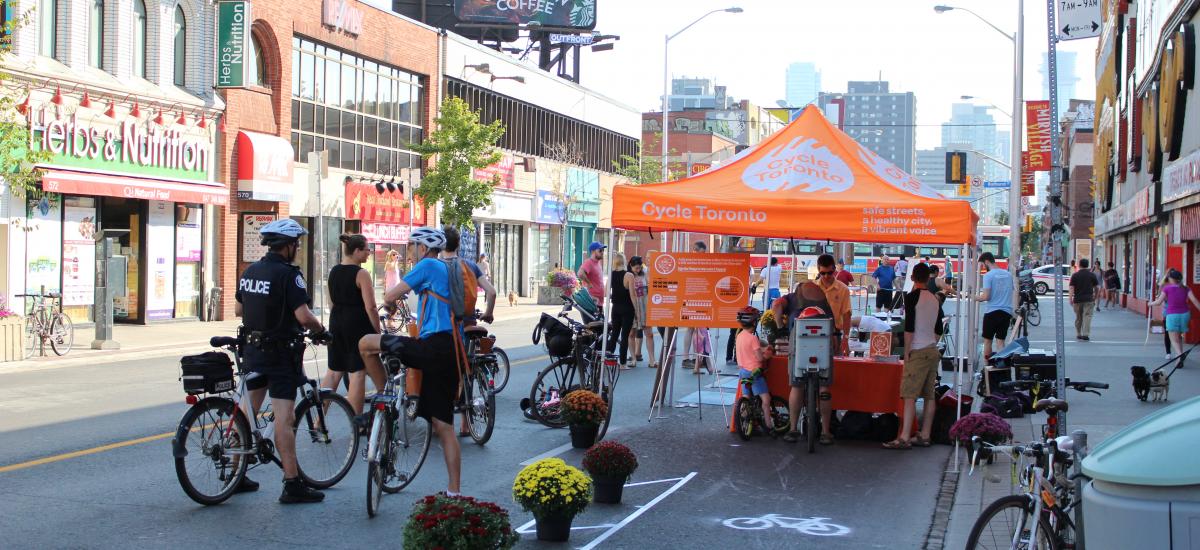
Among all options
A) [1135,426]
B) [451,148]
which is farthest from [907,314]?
[451,148]

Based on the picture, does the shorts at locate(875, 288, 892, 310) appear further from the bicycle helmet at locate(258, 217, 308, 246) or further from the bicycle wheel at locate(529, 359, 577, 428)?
the bicycle helmet at locate(258, 217, 308, 246)

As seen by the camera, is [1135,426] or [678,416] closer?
[1135,426]

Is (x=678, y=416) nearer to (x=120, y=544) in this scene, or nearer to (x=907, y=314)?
(x=907, y=314)

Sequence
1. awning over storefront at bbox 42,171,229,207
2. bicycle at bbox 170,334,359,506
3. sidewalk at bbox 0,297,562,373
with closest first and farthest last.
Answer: bicycle at bbox 170,334,359,506
sidewalk at bbox 0,297,562,373
awning over storefront at bbox 42,171,229,207

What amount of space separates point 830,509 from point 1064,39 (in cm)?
835

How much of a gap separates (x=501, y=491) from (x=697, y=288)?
497 centimetres

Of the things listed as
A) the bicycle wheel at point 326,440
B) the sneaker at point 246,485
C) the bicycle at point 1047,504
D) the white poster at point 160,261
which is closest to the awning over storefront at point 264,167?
the white poster at point 160,261

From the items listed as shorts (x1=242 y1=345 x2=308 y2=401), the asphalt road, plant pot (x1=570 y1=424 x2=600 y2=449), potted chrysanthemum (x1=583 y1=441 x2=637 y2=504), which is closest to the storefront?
the asphalt road

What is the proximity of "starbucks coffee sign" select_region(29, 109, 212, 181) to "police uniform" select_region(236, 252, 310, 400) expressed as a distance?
54.3ft

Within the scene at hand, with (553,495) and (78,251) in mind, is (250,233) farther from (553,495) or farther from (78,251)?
(553,495)

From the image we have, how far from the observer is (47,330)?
63.6 ft

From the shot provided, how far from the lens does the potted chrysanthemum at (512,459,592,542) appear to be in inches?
281

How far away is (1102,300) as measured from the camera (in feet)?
165

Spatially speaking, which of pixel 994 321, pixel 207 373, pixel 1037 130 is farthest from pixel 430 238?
pixel 1037 130
